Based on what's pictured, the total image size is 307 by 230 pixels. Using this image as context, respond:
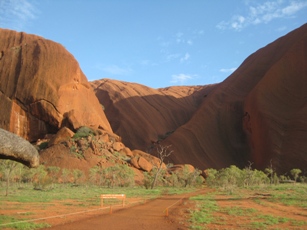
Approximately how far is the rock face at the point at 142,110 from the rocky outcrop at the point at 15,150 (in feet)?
201

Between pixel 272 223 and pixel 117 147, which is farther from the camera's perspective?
pixel 117 147

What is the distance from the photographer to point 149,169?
47312 millimetres

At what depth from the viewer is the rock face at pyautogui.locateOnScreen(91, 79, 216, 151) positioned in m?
72.7

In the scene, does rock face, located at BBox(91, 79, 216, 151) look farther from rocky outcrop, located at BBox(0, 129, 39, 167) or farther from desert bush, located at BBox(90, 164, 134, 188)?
rocky outcrop, located at BBox(0, 129, 39, 167)

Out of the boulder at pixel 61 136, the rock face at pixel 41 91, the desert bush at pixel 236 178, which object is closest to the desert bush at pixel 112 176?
the boulder at pixel 61 136

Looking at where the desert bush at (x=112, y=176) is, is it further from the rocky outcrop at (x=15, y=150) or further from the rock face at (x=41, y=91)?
the rocky outcrop at (x=15, y=150)

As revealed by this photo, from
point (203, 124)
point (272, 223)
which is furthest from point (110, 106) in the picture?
point (272, 223)

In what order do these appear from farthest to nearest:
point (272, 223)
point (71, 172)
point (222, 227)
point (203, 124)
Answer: point (203, 124) → point (71, 172) → point (272, 223) → point (222, 227)

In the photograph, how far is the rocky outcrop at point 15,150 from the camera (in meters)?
6.60

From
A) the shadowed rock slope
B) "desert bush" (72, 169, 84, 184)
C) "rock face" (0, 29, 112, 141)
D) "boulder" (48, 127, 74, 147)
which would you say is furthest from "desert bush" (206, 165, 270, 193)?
"boulder" (48, 127, 74, 147)

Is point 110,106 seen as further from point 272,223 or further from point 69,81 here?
point 272,223

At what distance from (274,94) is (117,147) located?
1361 inches

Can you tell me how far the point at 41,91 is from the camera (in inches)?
1965

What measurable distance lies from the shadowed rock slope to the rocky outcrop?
51459mm
